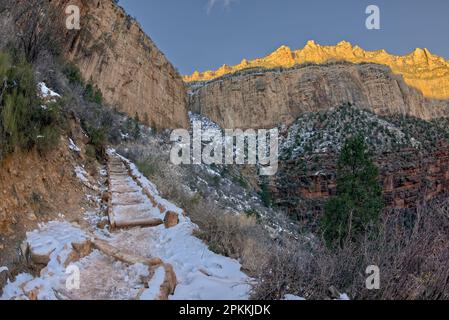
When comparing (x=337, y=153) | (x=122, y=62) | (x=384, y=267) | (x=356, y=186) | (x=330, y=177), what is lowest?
(x=330, y=177)

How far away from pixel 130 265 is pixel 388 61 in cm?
10895

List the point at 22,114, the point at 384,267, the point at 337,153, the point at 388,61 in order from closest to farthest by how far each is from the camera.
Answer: the point at 384,267
the point at 22,114
the point at 337,153
the point at 388,61

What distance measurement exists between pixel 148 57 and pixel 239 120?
27.5m

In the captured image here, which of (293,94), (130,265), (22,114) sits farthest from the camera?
(293,94)

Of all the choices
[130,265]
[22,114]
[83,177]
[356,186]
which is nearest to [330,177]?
[356,186]

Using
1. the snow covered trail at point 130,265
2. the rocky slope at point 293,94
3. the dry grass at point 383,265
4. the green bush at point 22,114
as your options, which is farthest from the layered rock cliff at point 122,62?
the rocky slope at point 293,94

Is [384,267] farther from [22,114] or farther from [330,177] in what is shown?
[330,177]

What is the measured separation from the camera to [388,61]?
97.4 meters

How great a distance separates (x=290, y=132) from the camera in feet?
173

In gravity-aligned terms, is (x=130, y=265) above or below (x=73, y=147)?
below

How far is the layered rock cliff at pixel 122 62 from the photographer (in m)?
25.4

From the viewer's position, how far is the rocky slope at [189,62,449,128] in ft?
192
